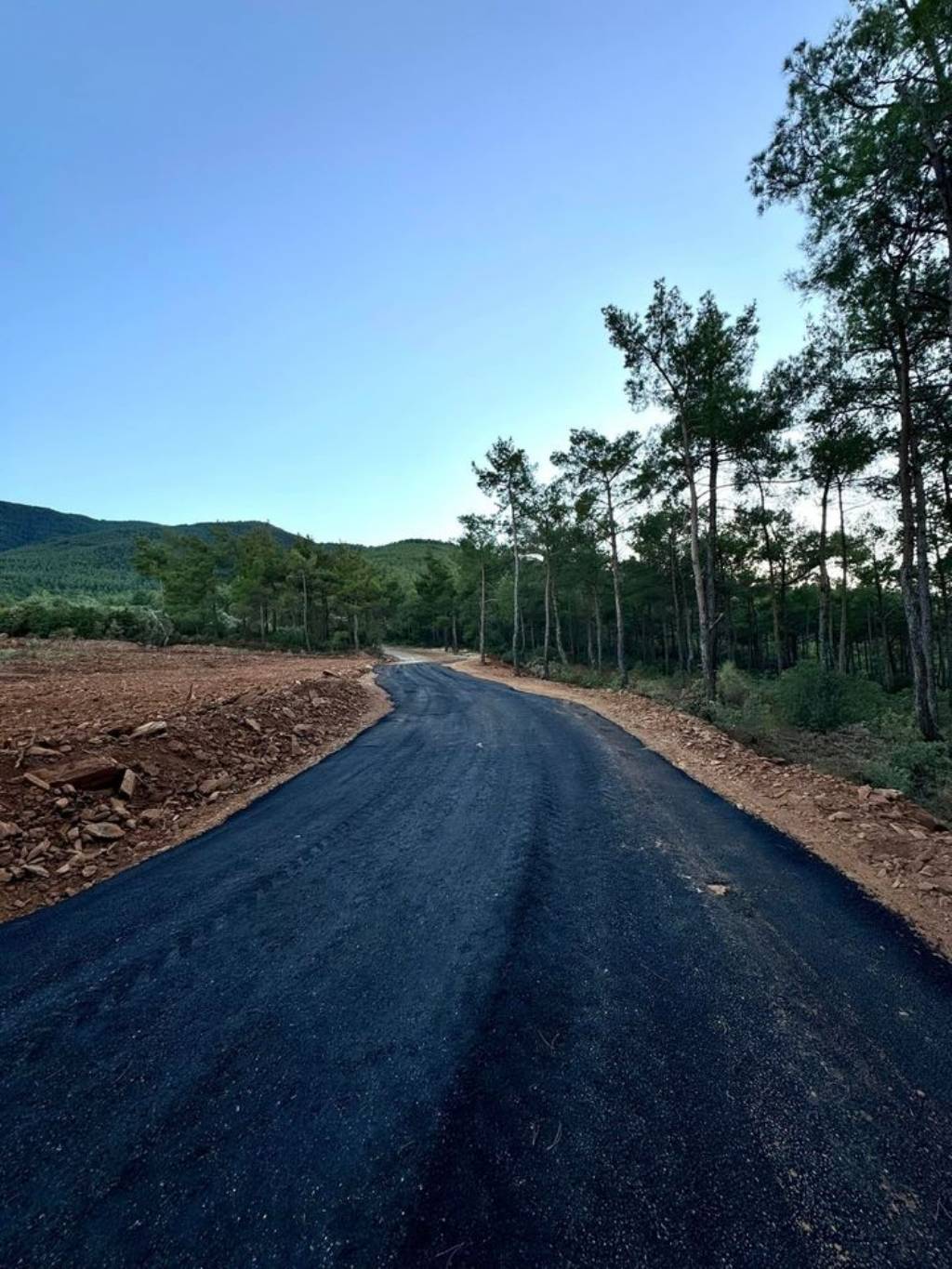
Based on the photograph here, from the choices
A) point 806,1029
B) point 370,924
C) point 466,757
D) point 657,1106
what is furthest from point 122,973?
point 466,757

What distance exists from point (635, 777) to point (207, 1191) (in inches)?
227

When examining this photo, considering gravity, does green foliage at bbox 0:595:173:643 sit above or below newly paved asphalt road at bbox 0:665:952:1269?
A: above

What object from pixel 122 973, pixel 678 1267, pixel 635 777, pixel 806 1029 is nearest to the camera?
pixel 678 1267

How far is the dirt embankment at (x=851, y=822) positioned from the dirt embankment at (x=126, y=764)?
5.78 meters

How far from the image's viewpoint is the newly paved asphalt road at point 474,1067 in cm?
153

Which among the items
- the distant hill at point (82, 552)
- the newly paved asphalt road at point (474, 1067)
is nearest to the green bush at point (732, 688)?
the newly paved asphalt road at point (474, 1067)

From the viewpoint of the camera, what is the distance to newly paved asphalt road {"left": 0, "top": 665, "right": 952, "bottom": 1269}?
1528mm

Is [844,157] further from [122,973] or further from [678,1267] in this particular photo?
[122,973]

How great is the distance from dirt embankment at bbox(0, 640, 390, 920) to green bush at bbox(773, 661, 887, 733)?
36.9 feet

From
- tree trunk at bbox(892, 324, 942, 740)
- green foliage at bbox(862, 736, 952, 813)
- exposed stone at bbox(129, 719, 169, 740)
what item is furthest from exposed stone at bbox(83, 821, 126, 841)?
tree trunk at bbox(892, 324, 942, 740)

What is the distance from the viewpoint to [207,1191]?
5.36 feet

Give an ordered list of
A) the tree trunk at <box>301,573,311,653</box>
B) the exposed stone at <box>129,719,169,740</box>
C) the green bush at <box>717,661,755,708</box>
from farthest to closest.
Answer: the tree trunk at <box>301,573,311,653</box>, the green bush at <box>717,661,755,708</box>, the exposed stone at <box>129,719,169,740</box>

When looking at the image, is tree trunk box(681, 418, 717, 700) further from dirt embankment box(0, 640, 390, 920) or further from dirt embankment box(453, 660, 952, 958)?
dirt embankment box(0, 640, 390, 920)

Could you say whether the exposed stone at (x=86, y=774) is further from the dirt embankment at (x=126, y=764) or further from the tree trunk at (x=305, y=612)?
the tree trunk at (x=305, y=612)
